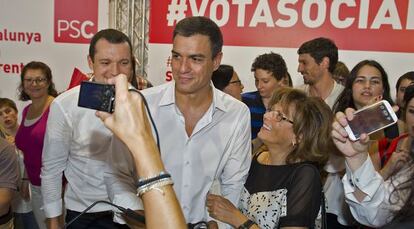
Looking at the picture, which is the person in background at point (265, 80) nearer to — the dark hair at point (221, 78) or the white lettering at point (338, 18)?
the dark hair at point (221, 78)

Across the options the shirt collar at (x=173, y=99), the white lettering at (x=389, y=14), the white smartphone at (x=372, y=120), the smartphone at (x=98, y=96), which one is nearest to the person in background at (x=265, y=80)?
the white lettering at (x=389, y=14)

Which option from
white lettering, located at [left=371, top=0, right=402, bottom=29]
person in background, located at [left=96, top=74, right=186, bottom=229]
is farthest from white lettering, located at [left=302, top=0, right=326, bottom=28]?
person in background, located at [left=96, top=74, right=186, bottom=229]

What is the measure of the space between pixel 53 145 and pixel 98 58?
0.47 metres

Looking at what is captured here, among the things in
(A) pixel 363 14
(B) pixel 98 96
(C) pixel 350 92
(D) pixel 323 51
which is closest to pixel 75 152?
(B) pixel 98 96

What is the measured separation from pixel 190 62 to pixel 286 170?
593 mm

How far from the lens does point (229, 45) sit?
455 cm

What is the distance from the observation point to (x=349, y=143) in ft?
4.53

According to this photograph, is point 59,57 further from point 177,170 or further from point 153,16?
point 177,170

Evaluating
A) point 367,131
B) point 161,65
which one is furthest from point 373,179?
point 161,65

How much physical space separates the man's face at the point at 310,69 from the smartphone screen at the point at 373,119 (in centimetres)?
231

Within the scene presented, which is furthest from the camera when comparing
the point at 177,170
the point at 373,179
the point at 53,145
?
the point at 53,145

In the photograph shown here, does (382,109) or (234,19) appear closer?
(382,109)

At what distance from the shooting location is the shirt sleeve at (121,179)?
1.65 metres

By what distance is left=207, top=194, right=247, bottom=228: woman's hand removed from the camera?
177 centimetres
